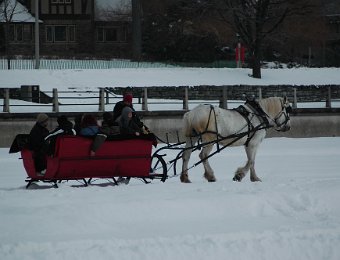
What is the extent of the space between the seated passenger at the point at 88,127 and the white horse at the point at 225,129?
2177mm

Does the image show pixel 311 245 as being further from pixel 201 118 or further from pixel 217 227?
pixel 201 118

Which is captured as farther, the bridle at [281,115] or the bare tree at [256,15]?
the bare tree at [256,15]

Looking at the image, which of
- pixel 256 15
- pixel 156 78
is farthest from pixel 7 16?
pixel 256 15

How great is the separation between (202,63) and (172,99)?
16.8 meters

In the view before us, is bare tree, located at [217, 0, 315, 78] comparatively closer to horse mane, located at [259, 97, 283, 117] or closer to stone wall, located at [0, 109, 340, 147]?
stone wall, located at [0, 109, 340, 147]

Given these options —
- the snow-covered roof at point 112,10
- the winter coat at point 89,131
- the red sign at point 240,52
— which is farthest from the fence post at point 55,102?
the snow-covered roof at point 112,10

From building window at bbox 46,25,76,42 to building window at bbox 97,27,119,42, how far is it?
7.01 ft

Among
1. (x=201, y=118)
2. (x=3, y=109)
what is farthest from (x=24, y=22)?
(x=201, y=118)

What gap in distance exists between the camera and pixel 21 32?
55.5 metres

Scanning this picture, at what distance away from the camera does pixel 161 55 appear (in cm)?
5419

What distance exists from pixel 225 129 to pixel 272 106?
59.0 inches

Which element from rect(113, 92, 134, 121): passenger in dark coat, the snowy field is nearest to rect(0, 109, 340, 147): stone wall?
rect(113, 92, 134, 121): passenger in dark coat

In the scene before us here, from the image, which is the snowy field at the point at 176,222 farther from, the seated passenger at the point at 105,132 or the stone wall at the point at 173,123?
the stone wall at the point at 173,123

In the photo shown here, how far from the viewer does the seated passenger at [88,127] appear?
46.3 feet
